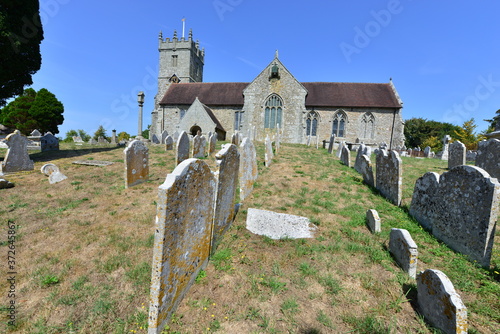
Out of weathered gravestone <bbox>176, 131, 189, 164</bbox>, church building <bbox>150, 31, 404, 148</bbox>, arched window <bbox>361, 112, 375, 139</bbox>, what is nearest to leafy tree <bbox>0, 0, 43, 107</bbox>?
weathered gravestone <bbox>176, 131, 189, 164</bbox>

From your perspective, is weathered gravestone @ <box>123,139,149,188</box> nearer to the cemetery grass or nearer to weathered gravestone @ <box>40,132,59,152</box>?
the cemetery grass

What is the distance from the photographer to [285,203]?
5.99m

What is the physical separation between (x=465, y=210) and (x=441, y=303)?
2.47 meters

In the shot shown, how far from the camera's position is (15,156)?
8.52 metres

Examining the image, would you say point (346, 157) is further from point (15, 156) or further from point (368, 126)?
point (368, 126)

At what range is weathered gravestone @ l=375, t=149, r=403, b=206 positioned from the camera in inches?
237

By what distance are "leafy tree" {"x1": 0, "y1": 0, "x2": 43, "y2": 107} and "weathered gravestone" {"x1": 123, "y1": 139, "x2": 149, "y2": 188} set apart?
33.6 feet

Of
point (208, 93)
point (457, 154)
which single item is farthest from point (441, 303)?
point (208, 93)

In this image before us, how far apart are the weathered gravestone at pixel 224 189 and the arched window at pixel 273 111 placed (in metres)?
22.7

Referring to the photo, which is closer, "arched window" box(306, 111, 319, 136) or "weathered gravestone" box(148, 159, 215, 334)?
"weathered gravestone" box(148, 159, 215, 334)

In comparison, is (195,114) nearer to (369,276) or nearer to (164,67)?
(164,67)

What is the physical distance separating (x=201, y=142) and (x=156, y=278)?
962 cm

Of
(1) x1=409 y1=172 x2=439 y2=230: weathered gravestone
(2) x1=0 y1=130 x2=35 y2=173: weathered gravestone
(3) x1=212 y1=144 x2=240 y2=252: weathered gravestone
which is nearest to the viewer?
(3) x1=212 y1=144 x2=240 y2=252: weathered gravestone

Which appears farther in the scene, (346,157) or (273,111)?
(273,111)
